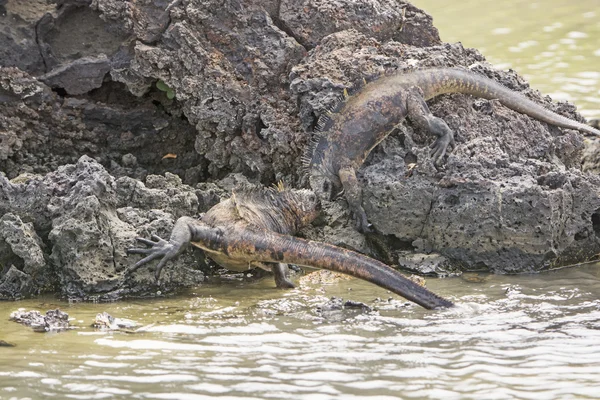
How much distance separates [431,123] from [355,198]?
36.2 inches

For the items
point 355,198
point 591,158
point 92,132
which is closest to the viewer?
point 355,198

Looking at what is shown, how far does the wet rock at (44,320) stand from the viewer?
19.3ft

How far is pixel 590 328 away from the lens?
602 centimetres

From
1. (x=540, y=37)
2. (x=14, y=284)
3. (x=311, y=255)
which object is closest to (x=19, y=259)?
(x=14, y=284)

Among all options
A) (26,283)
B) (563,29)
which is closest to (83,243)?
(26,283)

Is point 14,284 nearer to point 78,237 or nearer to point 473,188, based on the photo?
point 78,237

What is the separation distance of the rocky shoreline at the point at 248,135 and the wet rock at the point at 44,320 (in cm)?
75

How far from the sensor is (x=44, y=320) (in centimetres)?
595

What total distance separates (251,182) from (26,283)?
2.22 metres

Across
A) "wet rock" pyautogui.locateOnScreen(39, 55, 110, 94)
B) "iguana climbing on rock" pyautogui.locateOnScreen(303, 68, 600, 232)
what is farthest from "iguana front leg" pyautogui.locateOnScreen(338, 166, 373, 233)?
"wet rock" pyautogui.locateOnScreen(39, 55, 110, 94)

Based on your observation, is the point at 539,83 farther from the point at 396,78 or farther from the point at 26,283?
the point at 26,283

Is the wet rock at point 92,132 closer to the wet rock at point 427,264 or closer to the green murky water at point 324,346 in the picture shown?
the green murky water at point 324,346

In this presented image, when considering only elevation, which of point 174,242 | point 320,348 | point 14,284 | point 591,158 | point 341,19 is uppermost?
point 341,19

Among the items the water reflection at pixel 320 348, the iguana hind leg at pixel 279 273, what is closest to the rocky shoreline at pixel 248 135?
the iguana hind leg at pixel 279 273
